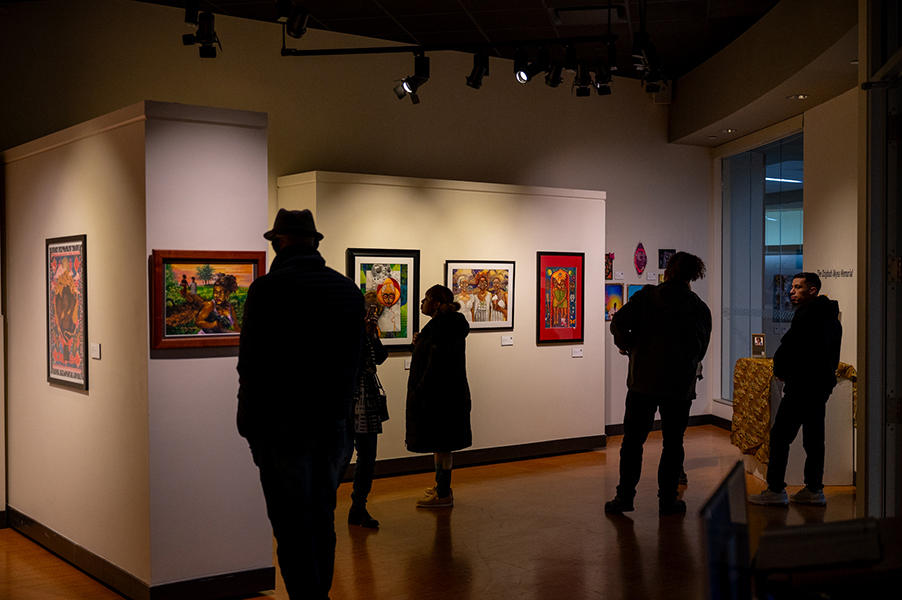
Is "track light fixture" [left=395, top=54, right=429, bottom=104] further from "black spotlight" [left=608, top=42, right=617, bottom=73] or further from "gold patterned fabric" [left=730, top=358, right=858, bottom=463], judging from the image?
"gold patterned fabric" [left=730, top=358, right=858, bottom=463]

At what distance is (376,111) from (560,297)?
2.86 meters

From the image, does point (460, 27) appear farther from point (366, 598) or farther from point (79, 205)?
point (366, 598)

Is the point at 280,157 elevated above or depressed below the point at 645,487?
above

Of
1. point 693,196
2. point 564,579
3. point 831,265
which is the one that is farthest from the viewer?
point 693,196

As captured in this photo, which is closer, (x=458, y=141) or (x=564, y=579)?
(x=564, y=579)

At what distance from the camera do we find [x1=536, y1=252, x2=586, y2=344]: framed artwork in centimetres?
891

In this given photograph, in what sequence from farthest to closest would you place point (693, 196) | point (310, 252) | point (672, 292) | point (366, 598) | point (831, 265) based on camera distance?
point (693, 196)
point (831, 265)
point (672, 292)
point (366, 598)
point (310, 252)

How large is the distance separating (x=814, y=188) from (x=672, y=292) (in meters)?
3.15

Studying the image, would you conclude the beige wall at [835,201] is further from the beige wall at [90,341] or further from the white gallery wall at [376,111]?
the beige wall at [90,341]

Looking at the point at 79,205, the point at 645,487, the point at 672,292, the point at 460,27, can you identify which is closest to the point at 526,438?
the point at 645,487

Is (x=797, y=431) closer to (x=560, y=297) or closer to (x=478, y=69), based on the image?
(x=560, y=297)

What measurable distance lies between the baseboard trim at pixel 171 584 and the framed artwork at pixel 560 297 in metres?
4.75

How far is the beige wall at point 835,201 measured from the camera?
7602 mm

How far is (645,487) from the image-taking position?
7.42m
